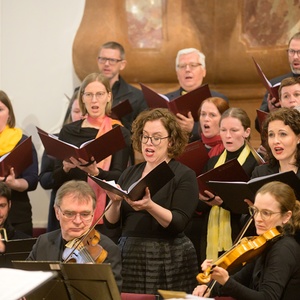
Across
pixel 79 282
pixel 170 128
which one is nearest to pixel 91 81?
pixel 170 128

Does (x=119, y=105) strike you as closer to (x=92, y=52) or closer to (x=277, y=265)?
(x=92, y=52)

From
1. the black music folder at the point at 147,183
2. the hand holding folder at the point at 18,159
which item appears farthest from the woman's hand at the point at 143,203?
the hand holding folder at the point at 18,159

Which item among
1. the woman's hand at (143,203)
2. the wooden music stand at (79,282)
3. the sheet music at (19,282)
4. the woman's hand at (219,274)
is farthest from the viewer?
the woman's hand at (143,203)

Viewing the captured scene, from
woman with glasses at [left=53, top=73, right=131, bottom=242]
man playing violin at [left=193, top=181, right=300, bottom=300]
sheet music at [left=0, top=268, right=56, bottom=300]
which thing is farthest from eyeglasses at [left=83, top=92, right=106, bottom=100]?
sheet music at [left=0, top=268, right=56, bottom=300]

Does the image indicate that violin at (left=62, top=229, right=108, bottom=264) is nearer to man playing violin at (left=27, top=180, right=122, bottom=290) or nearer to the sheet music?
man playing violin at (left=27, top=180, right=122, bottom=290)

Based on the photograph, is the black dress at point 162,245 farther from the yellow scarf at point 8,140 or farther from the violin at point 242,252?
the yellow scarf at point 8,140

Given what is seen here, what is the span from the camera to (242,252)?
3910 millimetres

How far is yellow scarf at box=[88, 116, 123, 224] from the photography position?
5648 mm

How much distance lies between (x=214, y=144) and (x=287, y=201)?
1.73m

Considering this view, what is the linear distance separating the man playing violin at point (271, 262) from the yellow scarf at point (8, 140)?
2.46m

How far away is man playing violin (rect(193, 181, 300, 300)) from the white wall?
13.1ft

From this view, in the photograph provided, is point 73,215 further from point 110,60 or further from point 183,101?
point 110,60

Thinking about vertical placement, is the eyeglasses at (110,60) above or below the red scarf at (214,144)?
above

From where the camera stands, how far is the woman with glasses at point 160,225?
4.74 m
